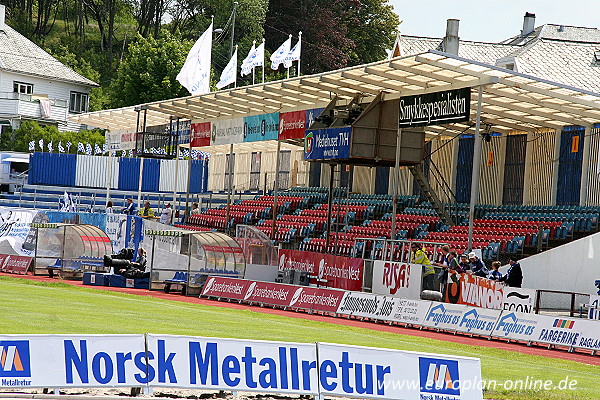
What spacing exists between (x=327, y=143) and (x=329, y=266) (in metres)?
4.58

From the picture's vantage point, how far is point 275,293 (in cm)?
2942

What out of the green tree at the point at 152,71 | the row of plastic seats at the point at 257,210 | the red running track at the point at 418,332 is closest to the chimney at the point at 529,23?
the row of plastic seats at the point at 257,210

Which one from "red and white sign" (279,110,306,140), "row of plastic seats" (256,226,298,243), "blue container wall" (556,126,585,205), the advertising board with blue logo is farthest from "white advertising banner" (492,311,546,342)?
"row of plastic seats" (256,226,298,243)

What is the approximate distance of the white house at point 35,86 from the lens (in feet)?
229

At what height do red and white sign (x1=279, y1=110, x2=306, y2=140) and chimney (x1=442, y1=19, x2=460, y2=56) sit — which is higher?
chimney (x1=442, y1=19, x2=460, y2=56)

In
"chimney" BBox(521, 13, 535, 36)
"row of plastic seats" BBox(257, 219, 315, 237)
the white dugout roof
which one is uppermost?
"chimney" BBox(521, 13, 535, 36)

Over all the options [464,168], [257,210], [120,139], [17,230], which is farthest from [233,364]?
[120,139]

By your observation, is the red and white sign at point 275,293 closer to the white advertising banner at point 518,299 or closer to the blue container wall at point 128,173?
the white advertising banner at point 518,299

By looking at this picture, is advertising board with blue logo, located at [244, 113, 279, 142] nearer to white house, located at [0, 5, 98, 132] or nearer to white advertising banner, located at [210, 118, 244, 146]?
white advertising banner, located at [210, 118, 244, 146]

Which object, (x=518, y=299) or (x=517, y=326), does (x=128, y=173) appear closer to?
(x=518, y=299)

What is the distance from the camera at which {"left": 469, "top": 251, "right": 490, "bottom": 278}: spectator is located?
26281 millimetres

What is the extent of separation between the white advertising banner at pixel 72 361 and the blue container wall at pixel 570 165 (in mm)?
25427

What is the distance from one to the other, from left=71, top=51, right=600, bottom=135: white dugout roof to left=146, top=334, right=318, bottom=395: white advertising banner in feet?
50.9

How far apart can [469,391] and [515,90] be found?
19.3m
